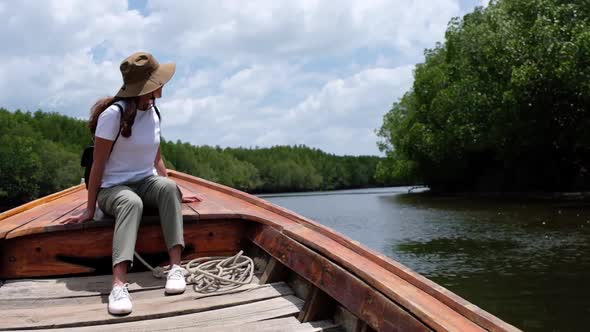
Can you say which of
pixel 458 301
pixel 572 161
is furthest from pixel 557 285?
pixel 572 161

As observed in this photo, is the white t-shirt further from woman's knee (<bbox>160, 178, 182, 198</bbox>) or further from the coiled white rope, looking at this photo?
the coiled white rope

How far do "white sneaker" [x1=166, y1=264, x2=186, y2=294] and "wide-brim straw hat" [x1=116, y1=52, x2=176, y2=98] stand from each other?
3.12ft

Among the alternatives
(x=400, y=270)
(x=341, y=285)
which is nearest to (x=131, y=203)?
(x=341, y=285)

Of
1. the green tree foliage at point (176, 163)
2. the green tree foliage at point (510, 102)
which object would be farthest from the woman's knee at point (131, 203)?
the green tree foliage at point (176, 163)

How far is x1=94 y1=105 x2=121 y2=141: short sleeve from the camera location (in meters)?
3.17

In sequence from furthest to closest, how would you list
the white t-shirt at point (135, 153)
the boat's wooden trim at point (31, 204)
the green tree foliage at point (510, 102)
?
the green tree foliage at point (510, 102)
the boat's wooden trim at point (31, 204)
the white t-shirt at point (135, 153)

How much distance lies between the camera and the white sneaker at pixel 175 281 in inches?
117

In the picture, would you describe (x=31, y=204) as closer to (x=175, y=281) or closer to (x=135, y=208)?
(x=135, y=208)

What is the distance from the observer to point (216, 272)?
3238 mm

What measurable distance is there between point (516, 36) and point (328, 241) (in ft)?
69.6

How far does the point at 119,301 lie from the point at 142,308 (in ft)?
0.37

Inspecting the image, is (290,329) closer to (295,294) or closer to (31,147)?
(295,294)

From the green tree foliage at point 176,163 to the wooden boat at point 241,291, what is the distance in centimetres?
4944

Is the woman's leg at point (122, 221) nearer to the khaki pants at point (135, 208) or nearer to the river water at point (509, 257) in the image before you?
the khaki pants at point (135, 208)
